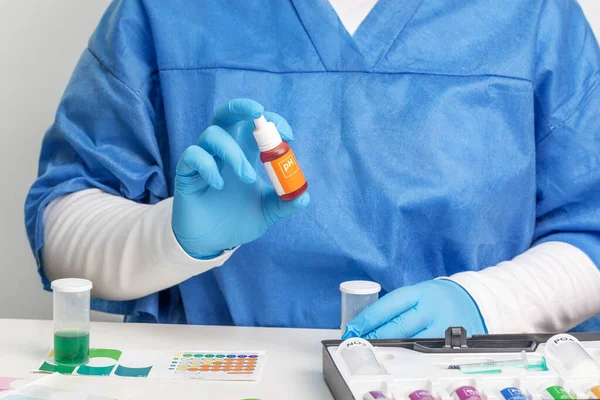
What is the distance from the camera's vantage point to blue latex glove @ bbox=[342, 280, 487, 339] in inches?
36.9

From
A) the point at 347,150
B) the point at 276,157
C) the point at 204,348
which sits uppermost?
the point at 276,157

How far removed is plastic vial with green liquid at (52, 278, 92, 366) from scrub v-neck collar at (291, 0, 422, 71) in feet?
1.41

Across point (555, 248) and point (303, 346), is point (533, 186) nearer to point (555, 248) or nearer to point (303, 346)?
point (555, 248)

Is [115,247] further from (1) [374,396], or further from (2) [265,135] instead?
(1) [374,396]

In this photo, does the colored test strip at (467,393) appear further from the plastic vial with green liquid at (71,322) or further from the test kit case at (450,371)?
the plastic vial with green liquid at (71,322)

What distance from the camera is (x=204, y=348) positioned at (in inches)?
39.2

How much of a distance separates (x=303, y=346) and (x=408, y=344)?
0.15 meters

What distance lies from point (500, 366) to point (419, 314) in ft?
0.45

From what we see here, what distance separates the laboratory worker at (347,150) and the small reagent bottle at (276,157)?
0.68 ft

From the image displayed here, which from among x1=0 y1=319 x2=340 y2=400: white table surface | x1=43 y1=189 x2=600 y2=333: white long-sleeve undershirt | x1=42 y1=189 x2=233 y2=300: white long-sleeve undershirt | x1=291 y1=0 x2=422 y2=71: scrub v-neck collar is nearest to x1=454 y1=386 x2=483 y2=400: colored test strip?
x1=0 y1=319 x2=340 y2=400: white table surface

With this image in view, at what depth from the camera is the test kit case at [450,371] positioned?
80cm

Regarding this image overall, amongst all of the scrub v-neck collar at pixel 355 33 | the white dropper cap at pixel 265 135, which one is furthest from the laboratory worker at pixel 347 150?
the white dropper cap at pixel 265 135

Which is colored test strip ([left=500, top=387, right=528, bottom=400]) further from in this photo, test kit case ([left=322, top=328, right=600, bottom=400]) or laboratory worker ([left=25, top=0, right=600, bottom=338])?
laboratory worker ([left=25, top=0, right=600, bottom=338])

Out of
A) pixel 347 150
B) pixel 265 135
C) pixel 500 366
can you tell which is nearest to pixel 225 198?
pixel 265 135
